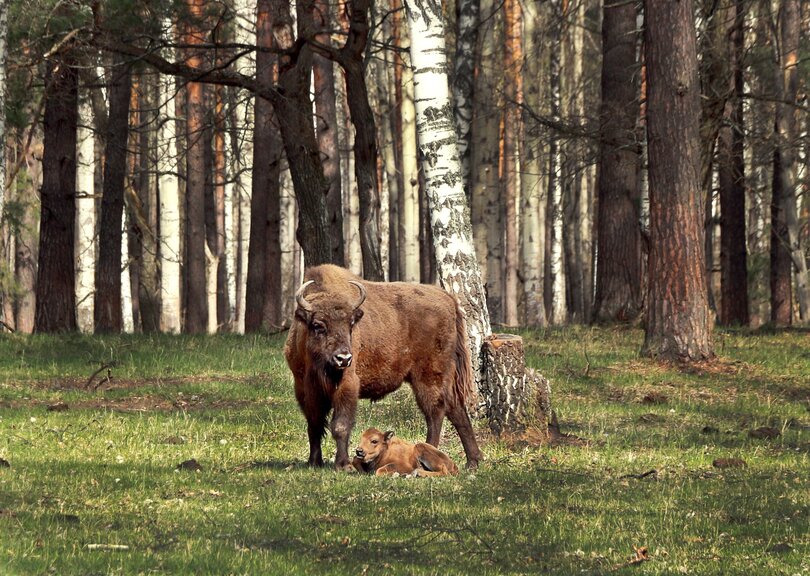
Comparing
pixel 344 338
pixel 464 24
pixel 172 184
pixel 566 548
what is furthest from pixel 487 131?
pixel 566 548

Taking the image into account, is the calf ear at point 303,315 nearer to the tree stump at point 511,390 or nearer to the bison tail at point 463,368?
the bison tail at point 463,368

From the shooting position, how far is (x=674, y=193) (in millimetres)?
16484

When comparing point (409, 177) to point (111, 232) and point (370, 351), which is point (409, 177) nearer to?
point (111, 232)

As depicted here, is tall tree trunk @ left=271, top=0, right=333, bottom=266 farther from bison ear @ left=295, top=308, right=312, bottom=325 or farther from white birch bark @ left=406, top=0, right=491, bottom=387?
bison ear @ left=295, top=308, right=312, bottom=325

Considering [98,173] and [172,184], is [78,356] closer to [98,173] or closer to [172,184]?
[172,184]

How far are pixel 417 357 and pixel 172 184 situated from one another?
21.1 m

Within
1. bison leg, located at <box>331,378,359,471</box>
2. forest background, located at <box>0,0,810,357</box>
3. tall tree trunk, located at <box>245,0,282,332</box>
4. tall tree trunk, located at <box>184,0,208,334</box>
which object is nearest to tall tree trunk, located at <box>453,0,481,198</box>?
forest background, located at <box>0,0,810,357</box>

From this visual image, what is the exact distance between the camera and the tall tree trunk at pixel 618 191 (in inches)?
848

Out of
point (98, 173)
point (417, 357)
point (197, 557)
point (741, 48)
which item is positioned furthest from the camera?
point (98, 173)

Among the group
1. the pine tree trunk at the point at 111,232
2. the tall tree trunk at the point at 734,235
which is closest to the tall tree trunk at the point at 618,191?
the tall tree trunk at the point at 734,235

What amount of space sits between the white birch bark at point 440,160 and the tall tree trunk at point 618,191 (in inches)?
339

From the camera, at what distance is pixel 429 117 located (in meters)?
12.8

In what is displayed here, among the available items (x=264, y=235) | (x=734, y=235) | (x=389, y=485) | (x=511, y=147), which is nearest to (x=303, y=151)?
(x=264, y=235)

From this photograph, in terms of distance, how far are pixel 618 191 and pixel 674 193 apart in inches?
224
